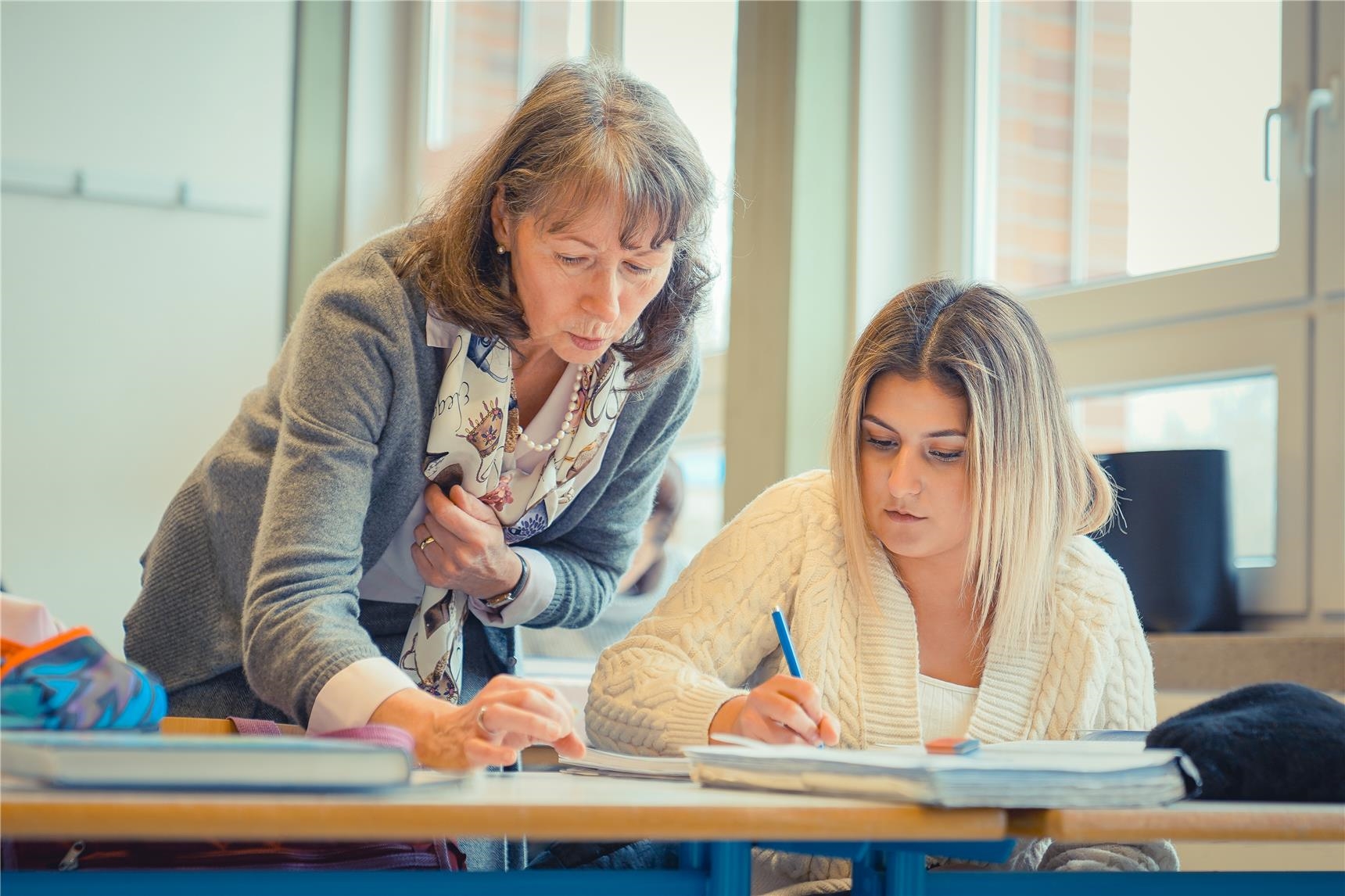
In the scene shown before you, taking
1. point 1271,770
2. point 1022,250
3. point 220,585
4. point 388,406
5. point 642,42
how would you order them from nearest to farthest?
point 1271,770 < point 388,406 < point 220,585 < point 1022,250 < point 642,42

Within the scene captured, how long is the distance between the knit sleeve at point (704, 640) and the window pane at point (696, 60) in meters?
1.63

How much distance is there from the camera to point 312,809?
62 cm

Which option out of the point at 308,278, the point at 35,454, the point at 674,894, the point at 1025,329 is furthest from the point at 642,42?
the point at 674,894

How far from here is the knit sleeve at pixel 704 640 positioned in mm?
1289

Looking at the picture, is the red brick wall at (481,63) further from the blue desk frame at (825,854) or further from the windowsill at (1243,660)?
the blue desk frame at (825,854)

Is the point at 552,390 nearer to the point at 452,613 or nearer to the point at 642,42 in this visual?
the point at 452,613

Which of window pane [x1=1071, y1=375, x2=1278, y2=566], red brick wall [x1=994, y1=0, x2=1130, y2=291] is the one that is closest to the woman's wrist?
window pane [x1=1071, y1=375, x2=1278, y2=566]

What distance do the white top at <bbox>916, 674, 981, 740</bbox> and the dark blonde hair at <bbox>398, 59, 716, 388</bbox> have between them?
1.66ft

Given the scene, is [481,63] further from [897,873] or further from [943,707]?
[897,873]

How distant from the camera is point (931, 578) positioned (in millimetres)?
1519

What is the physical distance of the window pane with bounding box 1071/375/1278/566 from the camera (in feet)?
6.82

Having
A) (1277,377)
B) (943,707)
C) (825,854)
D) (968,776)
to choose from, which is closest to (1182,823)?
(968,776)

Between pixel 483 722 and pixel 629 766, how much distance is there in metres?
0.14

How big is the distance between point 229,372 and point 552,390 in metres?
2.49
